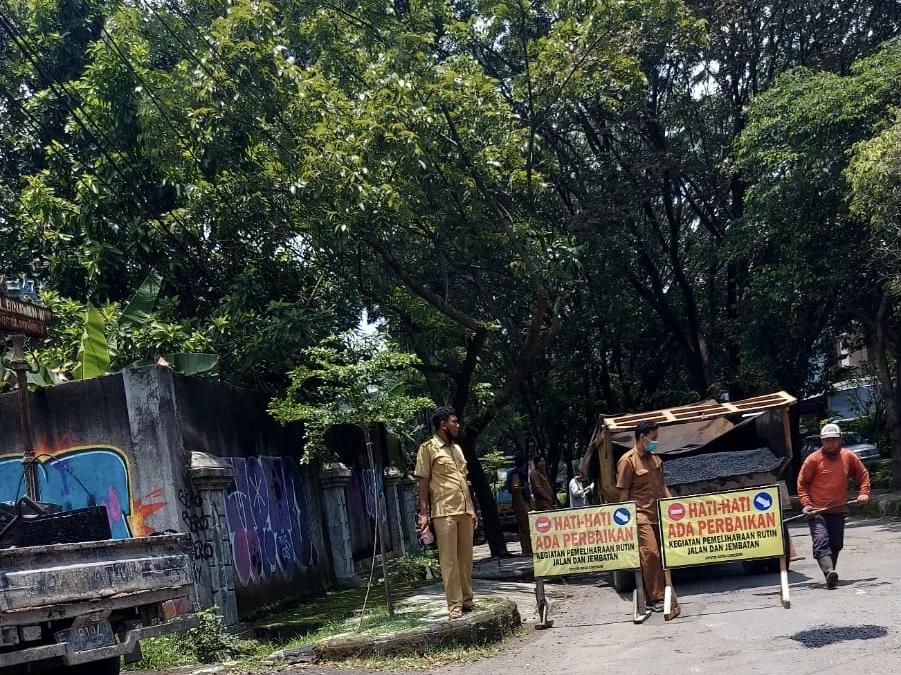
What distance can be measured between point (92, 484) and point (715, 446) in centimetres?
762

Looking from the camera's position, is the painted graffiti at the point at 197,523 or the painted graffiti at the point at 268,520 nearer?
the painted graffiti at the point at 197,523

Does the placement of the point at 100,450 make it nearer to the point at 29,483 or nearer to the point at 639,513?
the point at 29,483

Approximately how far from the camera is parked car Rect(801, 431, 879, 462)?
32.7 metres

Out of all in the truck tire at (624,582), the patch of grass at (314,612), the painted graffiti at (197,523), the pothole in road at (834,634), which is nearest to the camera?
the pothole in road at (834,634)

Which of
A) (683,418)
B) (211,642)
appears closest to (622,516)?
(683,418)

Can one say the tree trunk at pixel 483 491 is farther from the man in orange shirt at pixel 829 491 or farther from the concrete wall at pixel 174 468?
the man in orange shirt at pixel 829 491

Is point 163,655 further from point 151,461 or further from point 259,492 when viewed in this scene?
point 259,492

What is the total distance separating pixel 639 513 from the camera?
9750 mm

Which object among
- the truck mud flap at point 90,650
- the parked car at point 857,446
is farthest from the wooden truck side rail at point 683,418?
the parked car at point 857,446

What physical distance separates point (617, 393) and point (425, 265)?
16.3 meters

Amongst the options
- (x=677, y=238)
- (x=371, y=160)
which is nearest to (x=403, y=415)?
(x=371, y=160)

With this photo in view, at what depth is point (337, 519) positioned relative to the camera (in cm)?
1650

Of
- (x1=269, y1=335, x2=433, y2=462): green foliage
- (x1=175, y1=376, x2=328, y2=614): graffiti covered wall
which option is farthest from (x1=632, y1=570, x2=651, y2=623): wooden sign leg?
(x1=175, y1=376, x2=328, y2=614): graffiti covered wall

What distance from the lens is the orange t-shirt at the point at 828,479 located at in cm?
1002
